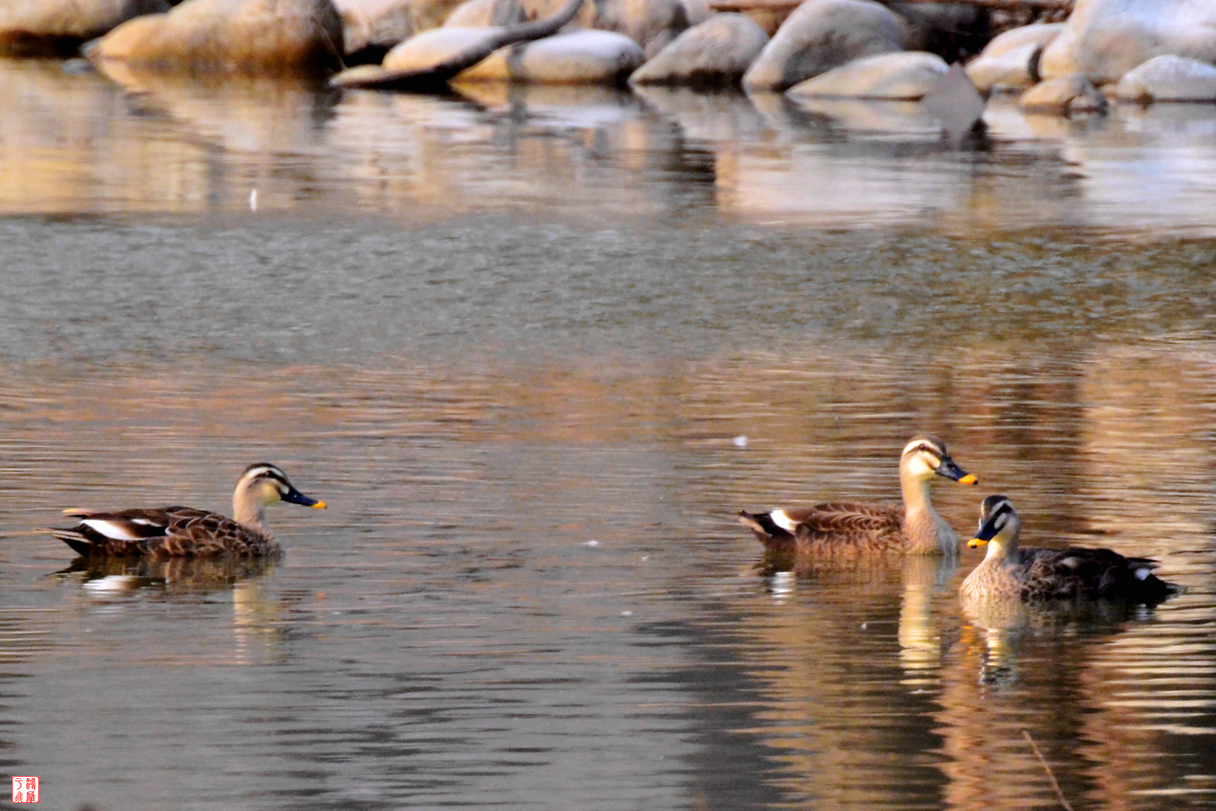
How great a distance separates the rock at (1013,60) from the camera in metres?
40.9

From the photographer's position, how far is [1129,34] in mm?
38750

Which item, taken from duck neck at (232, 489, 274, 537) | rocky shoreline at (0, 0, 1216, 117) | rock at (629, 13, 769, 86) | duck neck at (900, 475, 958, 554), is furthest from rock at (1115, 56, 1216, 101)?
duck neck at (232, 489, 274, 537)

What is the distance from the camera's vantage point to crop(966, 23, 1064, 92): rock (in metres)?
40.9

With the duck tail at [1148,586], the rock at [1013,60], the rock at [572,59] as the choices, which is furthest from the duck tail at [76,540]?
the rock at [572,59]

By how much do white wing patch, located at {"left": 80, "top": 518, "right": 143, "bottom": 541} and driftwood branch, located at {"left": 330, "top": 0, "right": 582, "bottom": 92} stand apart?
33390mm

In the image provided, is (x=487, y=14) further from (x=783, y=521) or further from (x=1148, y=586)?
(x=1148, y=586)

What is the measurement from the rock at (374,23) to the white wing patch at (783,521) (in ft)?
121

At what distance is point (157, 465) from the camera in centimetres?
1201

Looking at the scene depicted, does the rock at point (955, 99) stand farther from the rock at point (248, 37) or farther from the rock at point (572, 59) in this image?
the rock at point (248, 37)

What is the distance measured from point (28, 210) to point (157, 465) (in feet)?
36.5

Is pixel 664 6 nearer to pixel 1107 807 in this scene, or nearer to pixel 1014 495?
pixel 1014 495

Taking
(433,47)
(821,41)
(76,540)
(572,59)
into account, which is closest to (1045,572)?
(76,540)

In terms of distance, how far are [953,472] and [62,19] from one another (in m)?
40.9

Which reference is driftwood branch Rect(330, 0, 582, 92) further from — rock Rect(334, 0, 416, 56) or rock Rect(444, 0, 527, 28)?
rock Rect(334, 0, 416, 56)
